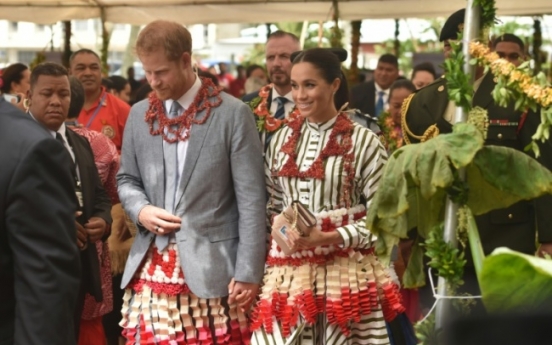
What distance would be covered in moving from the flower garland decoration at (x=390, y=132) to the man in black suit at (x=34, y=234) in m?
4.31

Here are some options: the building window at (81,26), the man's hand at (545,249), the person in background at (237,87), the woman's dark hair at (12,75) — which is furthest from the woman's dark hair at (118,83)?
the building window at (81,26)

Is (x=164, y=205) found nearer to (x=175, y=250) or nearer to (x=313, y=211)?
(x=175, y=250)

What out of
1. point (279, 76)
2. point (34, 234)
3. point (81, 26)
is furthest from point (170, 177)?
point (81, 26)

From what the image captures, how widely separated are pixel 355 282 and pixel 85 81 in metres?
4.08

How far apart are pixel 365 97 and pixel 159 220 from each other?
24.9 feet

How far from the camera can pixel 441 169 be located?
9.79 feet

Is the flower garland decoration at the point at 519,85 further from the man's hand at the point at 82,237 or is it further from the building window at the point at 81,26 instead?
the building window at the point at 81,26

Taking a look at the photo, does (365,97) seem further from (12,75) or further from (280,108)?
(280,108)

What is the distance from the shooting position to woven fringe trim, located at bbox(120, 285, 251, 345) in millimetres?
4871

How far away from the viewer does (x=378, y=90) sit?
1223 centimetres

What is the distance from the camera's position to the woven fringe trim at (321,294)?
4.75 metres

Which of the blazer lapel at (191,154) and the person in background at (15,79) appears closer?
the blazer lapel at (191,154)

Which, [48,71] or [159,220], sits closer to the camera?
[159,220]

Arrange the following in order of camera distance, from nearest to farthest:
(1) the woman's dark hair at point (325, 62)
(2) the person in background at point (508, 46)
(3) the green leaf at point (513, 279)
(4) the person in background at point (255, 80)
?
(3) the green leaf at point (513, 279), (1) the woman's dark hair at point (325, 62), (2) the person in background at point (508, 46), (4) the person in background at point (255, 80)
